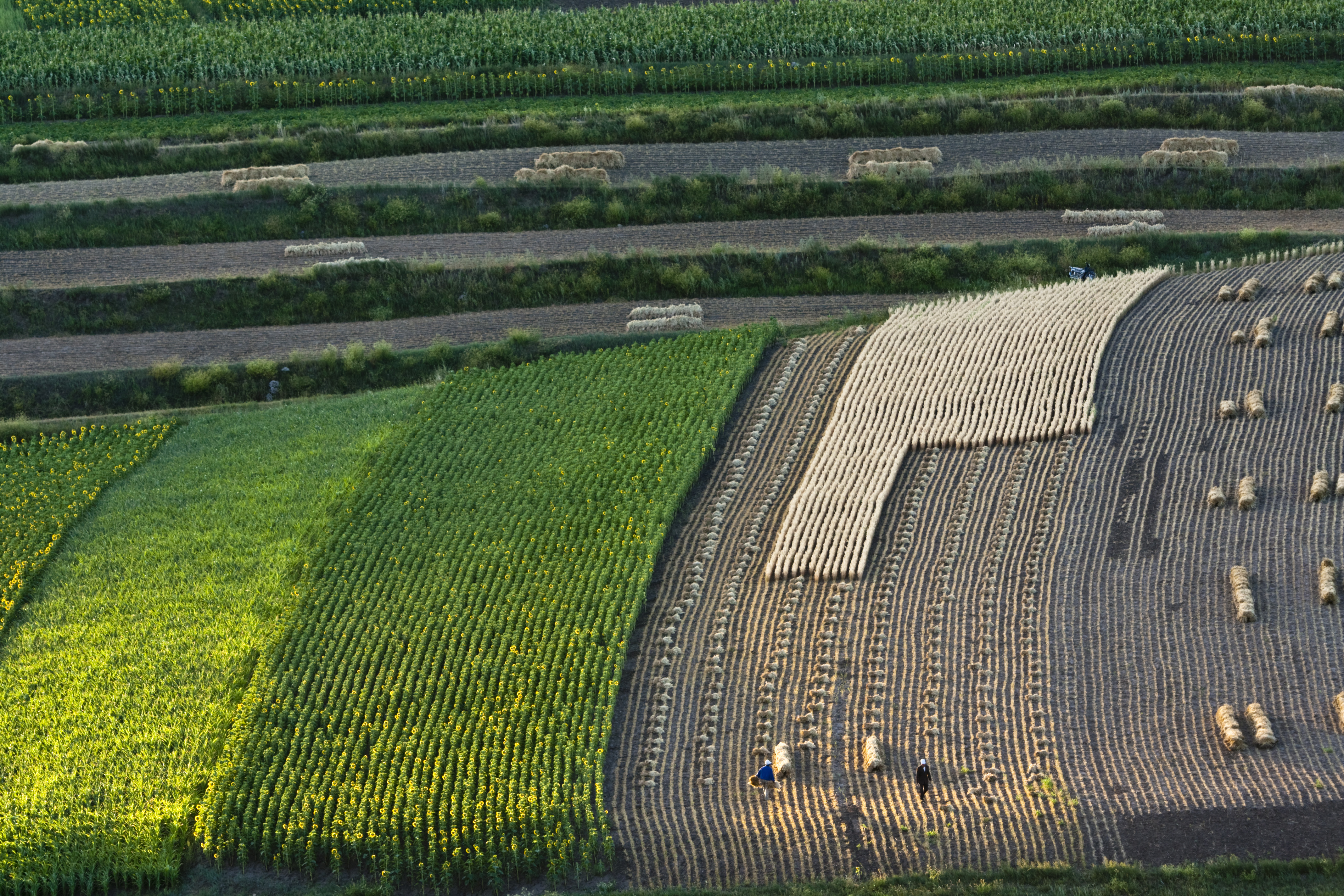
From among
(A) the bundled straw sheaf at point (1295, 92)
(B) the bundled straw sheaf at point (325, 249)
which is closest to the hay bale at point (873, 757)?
(B) the bundled straw sheaf at point (325, 249)

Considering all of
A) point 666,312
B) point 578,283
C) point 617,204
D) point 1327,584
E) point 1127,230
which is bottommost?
point 1327,584

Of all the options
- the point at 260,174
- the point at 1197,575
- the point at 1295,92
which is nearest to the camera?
the point at 1197,575

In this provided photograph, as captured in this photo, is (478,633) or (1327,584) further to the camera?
(478,633)

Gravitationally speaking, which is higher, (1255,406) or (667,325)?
(667,325)

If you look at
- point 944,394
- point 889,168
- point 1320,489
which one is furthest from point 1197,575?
point 889,168

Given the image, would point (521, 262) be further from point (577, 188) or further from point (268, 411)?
point (268, 411)

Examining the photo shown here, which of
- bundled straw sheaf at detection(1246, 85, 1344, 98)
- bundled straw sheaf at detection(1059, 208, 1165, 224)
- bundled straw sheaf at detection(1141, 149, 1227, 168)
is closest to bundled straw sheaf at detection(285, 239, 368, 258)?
bundled straw sheaf at detection(1059, 208, 1165, 224)

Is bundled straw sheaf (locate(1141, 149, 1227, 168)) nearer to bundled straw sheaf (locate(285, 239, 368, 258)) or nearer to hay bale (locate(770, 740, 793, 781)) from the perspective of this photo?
bundled straw sheaf (locate(285, 239, 368, 258))

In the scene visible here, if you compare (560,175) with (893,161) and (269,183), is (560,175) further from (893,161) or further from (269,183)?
(893,161)

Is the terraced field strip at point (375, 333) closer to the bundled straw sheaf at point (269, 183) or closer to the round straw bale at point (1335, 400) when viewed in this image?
the bundled straw sheaf at point (269, 183)
